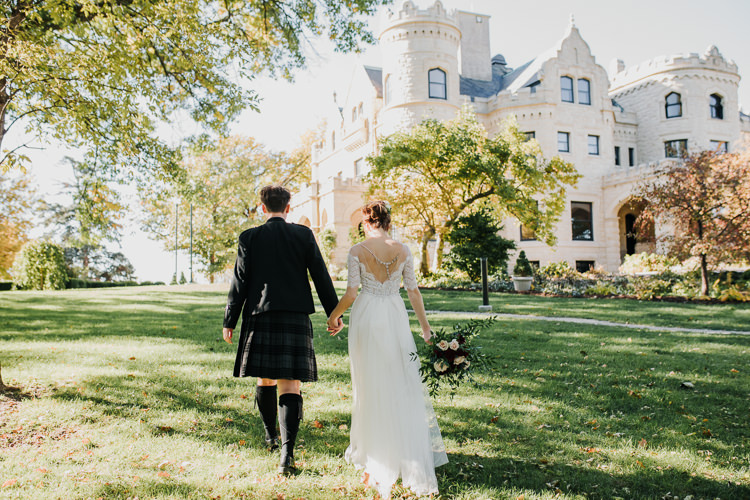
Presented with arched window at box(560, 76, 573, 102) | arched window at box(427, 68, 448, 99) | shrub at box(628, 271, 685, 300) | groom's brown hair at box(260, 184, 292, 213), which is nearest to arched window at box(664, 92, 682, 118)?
arched window at box(560, 76, 573, 102)

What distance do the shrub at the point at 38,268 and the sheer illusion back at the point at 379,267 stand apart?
2490 cm

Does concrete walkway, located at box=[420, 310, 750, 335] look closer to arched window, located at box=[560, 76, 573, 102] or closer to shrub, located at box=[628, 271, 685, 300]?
shrub, located at box=[628, 271, 685, 300]

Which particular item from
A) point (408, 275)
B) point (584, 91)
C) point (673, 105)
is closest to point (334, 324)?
point (408, 275)

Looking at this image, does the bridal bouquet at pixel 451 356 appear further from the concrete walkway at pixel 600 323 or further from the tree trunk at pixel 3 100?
the tree trunk at pixel 3 100

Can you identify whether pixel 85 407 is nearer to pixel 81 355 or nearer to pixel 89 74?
pixel 81 355

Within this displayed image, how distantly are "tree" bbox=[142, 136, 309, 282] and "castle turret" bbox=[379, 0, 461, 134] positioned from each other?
12.2 metres

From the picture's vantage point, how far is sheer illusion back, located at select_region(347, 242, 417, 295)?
3.89 m

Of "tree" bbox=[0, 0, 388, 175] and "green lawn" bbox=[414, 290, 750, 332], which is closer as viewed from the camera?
"tree" bbox=[0, 0, 388, 175]

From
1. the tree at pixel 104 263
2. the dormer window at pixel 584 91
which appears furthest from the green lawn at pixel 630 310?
the tree at pixel 104 263

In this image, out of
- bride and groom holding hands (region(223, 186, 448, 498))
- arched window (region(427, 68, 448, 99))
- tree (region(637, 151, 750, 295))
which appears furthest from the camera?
arched window (region(427, 68, 448, 99))

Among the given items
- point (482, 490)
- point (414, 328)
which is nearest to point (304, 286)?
point (482, 490)

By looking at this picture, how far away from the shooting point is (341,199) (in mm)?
31562

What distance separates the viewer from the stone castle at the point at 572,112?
28859 mm

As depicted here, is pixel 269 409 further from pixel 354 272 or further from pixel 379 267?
pixel 379 267
